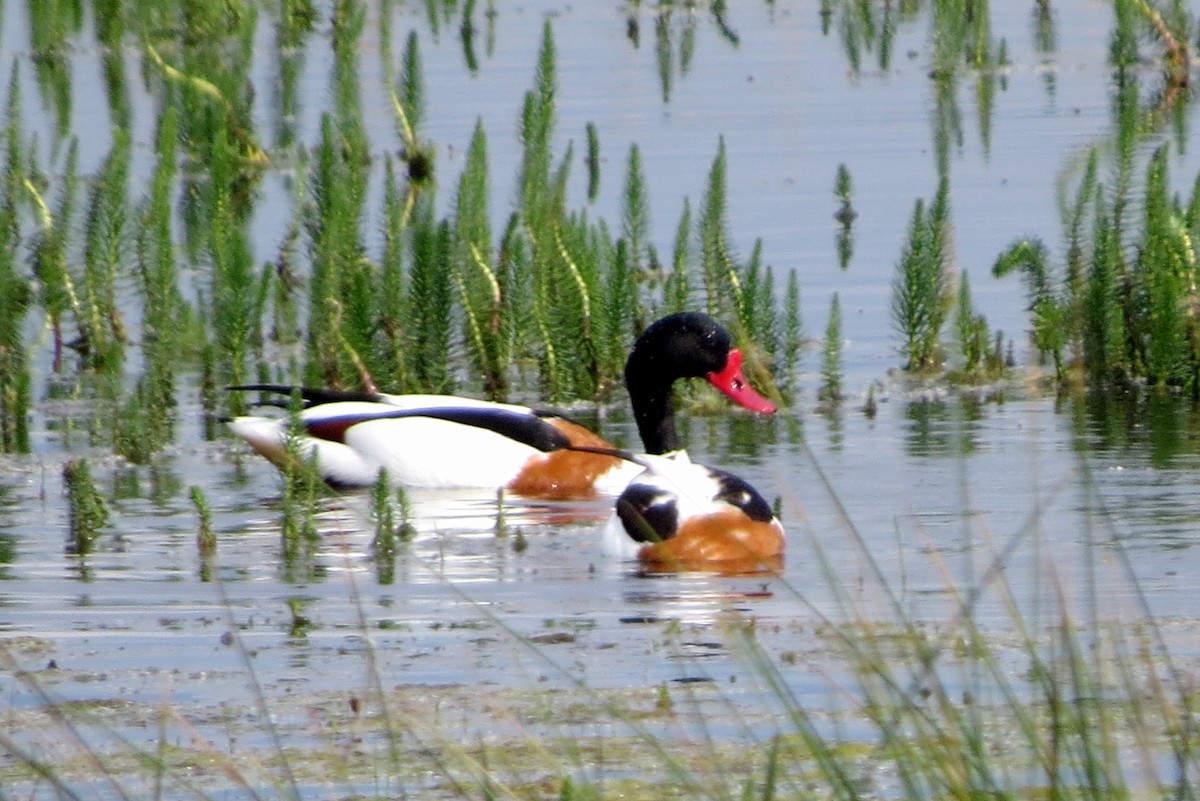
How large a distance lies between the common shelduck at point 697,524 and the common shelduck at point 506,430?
80 cm

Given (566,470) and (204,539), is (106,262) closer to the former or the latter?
(566,470)

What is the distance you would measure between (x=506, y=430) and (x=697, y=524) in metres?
1.62

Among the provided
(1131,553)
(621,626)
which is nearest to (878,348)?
(1131,553)

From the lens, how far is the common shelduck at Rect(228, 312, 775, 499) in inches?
362

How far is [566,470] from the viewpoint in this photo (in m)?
9.55

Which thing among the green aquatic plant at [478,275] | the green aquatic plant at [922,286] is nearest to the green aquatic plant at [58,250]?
the green aquatic plant at [478,275]

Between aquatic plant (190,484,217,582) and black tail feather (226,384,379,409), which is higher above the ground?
black tail feather (226,384,379,409)

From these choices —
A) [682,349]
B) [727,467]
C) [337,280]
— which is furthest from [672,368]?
[337,280]

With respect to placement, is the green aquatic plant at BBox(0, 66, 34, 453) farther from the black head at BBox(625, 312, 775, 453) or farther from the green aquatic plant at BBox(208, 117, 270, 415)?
the black head at BBox(625, 312, 775, 453)

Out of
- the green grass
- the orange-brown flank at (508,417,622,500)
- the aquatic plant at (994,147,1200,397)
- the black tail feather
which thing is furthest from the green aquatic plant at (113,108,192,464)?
the aquatic plant at (994,147,1200,397)

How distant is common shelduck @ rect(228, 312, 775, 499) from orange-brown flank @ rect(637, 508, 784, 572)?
100 cm

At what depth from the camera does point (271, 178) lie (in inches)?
577

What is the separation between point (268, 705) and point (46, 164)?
982 centimetres

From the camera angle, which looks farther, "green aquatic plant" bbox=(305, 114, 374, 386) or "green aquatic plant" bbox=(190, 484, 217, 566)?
"green aquatic plant" bbox=(305, 114, 374, 386)
